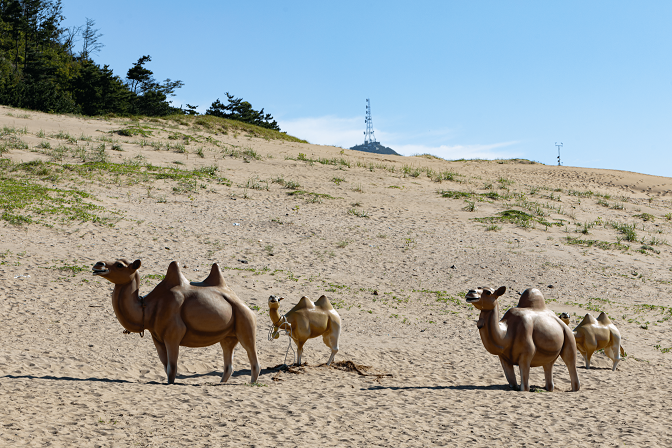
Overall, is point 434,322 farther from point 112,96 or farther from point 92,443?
Answer: point 112,96

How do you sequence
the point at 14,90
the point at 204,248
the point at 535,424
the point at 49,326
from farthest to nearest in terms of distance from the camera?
the point at 14,90
the point at 204,248
the point at 49,326
the point at 535,424

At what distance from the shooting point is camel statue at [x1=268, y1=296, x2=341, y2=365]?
908 centimetres

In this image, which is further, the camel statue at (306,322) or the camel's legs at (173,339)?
the camel statue at (306,322)

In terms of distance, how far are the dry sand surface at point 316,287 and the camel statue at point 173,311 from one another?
0.60 m

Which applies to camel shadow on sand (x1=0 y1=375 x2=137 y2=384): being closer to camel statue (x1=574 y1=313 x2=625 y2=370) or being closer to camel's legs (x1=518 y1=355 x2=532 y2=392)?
camel's legs (x1=518 y1=355 x2=532 y2=392)

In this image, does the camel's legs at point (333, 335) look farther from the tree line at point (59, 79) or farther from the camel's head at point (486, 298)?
the tree line at point (59, 79)

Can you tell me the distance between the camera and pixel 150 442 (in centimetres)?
570

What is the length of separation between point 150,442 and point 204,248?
34.3ft

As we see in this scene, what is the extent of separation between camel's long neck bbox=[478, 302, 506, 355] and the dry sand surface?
676 millimetres

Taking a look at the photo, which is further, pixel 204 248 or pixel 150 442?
pixel 204 248

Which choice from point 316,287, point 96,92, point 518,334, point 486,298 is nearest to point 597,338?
point 518,334

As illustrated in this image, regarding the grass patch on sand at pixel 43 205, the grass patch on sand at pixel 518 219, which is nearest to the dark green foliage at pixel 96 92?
the grass patch on sand at pixel 43 205

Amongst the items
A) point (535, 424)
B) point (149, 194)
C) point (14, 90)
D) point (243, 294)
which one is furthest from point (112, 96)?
point (535, 424)

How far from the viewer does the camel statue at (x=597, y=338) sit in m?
9.76
